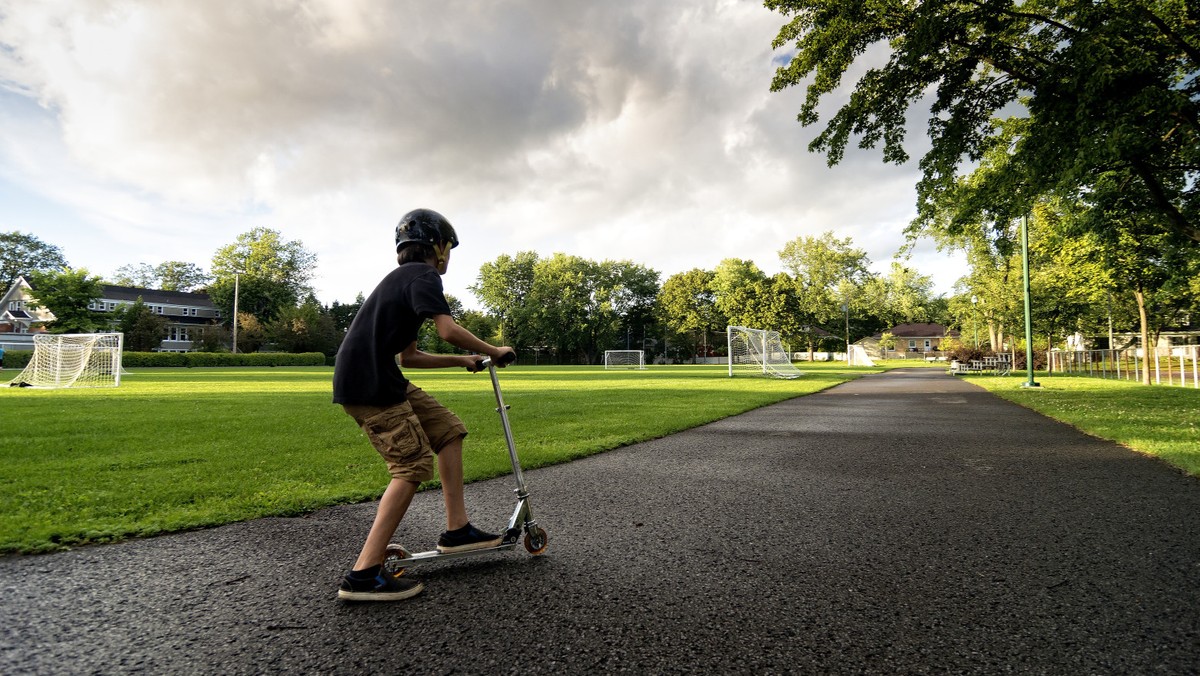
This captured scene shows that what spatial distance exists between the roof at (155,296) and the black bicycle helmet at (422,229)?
335 feet

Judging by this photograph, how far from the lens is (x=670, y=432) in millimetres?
9680

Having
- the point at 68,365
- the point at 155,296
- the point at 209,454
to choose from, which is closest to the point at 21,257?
the point at 155,296

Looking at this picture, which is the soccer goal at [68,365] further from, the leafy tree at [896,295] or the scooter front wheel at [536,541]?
the leafy tree at [896,295]

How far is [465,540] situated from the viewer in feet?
11.0

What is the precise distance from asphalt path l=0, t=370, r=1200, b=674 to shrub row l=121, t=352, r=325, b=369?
5030 centimetres

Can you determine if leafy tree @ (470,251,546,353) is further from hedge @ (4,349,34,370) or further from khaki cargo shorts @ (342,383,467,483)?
khaki cargo shorts @ (342,383,467,483)

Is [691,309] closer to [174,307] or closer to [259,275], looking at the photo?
[259,275]

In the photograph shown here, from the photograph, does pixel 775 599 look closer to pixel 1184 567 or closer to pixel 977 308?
pixel 1184 567

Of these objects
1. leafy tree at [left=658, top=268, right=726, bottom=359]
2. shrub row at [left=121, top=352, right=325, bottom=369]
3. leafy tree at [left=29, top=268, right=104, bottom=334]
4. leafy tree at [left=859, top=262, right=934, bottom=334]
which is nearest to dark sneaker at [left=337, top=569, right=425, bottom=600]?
shrub row at [left=121, top=352, right=325, bottom=369]

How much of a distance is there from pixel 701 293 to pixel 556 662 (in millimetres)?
85868

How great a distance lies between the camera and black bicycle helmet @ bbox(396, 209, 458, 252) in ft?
10.6

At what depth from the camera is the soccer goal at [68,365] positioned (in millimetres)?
22031

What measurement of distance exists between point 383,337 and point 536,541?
61.2 inches

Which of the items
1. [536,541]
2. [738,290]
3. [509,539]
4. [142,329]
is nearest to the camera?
[509,539]
